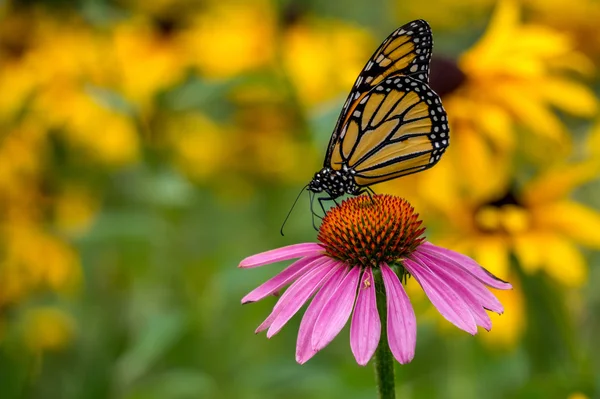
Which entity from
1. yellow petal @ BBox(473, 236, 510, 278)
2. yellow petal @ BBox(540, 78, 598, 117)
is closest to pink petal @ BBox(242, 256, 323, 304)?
yellow petal @ BBox(473, 236, 510, 278)

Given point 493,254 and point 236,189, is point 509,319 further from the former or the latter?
point 236,189

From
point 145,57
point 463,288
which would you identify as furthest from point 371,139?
point 145,57

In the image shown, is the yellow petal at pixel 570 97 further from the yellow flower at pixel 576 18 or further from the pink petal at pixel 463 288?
the yellow flower at pixel 576 18

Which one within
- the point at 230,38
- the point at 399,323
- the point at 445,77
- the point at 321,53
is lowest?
the point at 399,323

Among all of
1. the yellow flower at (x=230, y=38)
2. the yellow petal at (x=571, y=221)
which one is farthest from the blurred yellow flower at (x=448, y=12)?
the yellow petal at (x=571, y=221)

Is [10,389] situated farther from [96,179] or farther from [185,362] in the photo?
[96,179]

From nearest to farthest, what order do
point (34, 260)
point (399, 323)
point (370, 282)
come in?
point (399, 323) → point (370, 282) → point (34, 260)

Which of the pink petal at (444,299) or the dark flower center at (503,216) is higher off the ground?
the dark flower center at (503,216)

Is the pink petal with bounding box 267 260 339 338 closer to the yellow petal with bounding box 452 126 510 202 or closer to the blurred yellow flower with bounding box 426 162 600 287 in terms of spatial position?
the blurred yellow flower with bounding box 426 162 600 287

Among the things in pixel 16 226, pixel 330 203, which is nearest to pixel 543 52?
pixel 330 203
